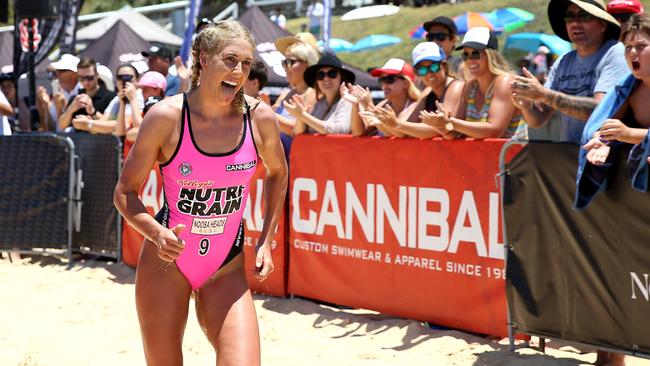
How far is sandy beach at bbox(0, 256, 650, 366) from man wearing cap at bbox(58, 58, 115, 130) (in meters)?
2.19

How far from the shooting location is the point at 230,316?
4160mm

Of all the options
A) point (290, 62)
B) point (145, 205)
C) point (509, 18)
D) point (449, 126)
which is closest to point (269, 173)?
point (449, 126)

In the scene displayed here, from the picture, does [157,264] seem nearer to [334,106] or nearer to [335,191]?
[335,191]

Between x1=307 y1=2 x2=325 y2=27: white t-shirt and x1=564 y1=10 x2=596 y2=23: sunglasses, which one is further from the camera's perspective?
x1=307 y1=2 x2=325 y2=27: white t-shirt

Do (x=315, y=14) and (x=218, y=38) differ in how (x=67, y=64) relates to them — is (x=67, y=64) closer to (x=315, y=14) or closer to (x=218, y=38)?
(x=218, y=38)

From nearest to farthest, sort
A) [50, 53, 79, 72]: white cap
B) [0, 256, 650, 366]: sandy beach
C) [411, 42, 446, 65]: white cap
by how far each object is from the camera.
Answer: [0, 256, 650, 366]: sandy beach < [411, 42, 446, 65]: white cap < [50, 53, 79, 72]: white cap

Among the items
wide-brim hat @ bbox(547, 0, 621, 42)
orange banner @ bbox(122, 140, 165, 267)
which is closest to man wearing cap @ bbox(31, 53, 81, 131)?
orange banner @ bbox(122, 140, 165, 267)

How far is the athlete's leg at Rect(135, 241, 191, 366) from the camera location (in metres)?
4.25

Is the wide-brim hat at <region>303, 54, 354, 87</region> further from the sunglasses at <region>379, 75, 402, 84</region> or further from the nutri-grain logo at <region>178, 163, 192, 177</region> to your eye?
the nutri-grain logo at <region>178, 163, 192, 177</region>

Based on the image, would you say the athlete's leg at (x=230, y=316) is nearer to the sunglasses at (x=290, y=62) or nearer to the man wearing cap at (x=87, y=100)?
the sunglasses at (x=290, y=62)

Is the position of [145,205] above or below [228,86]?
below

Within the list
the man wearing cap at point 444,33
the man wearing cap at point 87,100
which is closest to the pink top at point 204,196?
the man wearing cap at point 444,33

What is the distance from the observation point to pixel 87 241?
10531 millimetres

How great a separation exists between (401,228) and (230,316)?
3.09m
